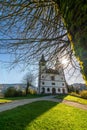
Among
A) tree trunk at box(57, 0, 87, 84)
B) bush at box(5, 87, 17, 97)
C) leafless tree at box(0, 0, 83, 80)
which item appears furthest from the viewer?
bush at box(5, 87, 17, 97)

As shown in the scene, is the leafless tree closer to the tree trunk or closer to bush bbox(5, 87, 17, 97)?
the tree trunk

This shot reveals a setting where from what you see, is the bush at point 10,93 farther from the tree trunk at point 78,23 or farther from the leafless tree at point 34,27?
the tree trunk at point 78,23

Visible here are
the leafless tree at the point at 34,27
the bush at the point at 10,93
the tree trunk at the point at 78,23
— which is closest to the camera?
the tree trunk at the point at 78,23

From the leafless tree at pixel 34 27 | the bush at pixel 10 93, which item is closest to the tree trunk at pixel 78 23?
the leafless tree at pixel 34 27

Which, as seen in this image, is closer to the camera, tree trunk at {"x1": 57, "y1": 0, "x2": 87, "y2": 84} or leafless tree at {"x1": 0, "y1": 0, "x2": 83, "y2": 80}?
tree trunk at {"x1": 57, "y1": 0, "x2": 87, "y2": 84}

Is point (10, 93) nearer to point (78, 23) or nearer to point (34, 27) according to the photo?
point (34, 27)

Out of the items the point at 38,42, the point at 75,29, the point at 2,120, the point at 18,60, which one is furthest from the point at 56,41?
the point at 2,120

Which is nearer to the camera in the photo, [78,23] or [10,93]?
[78,23]

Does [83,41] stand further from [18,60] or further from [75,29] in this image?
[18,60]

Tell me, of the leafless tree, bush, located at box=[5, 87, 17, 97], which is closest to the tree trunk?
the leafless tree

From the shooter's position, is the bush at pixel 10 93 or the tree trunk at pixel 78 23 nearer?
the tree trunk at pixel 78 23

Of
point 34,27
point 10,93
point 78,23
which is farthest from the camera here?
point 10,93

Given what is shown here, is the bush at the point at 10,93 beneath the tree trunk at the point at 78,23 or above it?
above

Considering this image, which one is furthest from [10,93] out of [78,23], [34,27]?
[78,23]
